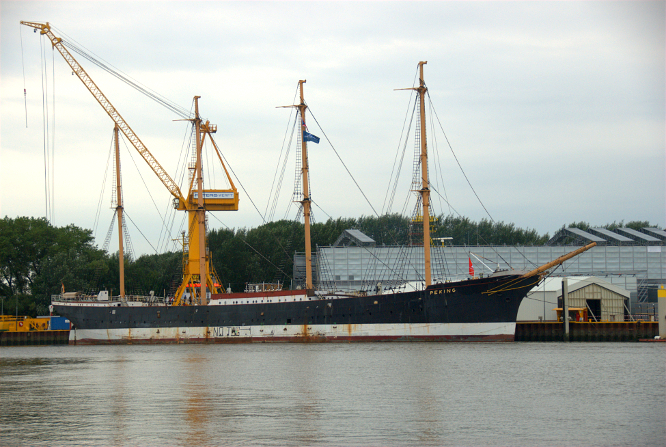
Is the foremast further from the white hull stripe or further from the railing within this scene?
the railing

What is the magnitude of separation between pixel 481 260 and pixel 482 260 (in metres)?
0.86

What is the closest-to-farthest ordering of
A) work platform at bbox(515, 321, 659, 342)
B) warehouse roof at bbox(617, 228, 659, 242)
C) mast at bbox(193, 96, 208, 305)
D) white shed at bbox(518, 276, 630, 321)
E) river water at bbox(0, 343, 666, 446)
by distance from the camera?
1. river water at bbox(0, 343, 666, 446)
2. work platform at bbox(515, 321, 659, 342)
3. mast at bbox(193, 96, 208, 305)
4. white shed at bbox(518, 276, 630, 321)
5. warehouse roof at bbox(617, 228, 659, 242)

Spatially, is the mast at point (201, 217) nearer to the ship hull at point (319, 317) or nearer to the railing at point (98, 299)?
the ship hull at point (319, 317)

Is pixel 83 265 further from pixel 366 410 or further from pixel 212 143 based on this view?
pixel 366 410

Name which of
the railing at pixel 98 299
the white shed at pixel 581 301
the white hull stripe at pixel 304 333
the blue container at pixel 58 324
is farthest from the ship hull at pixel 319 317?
the white shed at pixel 581 301

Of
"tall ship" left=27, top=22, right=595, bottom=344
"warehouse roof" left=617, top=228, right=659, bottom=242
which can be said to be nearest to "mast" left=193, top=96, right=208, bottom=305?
"tall ship" left=27, top=22, right=595, bottom=344

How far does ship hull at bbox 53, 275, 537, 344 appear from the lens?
52750 mm

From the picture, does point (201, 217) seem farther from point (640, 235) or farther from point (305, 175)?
point (640, 235)

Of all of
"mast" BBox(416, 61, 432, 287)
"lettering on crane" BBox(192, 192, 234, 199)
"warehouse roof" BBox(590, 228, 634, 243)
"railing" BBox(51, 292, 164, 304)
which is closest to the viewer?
"mast" BBox(416, 61, 432, 287)

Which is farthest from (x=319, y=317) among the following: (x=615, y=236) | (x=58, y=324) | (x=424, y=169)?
(x=615, y=236)

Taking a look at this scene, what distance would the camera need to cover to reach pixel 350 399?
88.2 ft

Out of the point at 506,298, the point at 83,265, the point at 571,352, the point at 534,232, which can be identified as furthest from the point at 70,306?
the point at 534,232

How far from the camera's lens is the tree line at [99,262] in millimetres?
88375

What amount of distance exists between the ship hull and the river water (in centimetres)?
697
